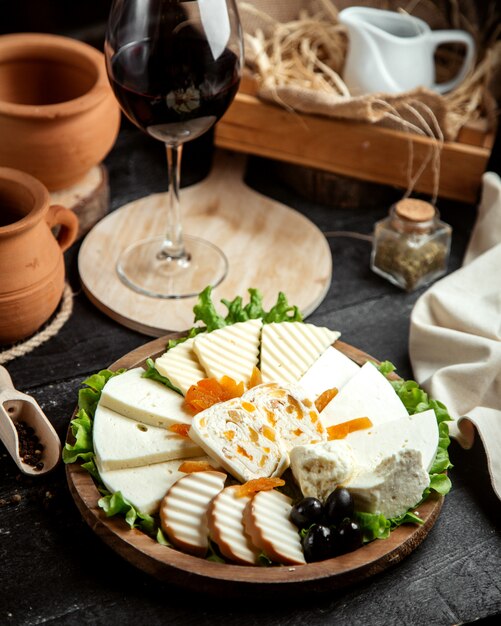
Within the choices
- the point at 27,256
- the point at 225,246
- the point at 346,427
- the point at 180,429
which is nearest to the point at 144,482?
the point at 180,429

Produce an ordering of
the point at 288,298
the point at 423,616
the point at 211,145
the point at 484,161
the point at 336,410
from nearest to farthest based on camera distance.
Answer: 1. the point at 423,616
2. the point at 336,410
3. the point at 288,298
4. the point at 484,161
5. the point at 211,145

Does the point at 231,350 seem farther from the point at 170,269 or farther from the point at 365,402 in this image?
the point at 170,269

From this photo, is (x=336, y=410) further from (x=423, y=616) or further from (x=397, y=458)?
(x=423, y=616)

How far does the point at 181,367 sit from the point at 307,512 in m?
0.36

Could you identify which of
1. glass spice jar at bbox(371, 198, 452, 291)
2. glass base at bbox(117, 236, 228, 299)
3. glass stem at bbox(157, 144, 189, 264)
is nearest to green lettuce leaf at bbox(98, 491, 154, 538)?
glass base at bbox(117, 236, 228, 299)

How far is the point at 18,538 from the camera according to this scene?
4.34ft

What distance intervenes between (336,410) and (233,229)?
735mm

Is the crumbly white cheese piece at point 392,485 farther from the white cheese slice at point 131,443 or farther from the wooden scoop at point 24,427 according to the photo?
the wooden scoop at point 24,427

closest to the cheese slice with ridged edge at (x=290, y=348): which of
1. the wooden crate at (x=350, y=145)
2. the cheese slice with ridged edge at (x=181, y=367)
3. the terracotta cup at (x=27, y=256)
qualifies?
the cheese slice with ridged edge at (x=181, y=367)

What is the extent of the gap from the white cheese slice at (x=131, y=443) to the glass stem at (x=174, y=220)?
570 mm

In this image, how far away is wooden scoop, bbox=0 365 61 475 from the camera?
4.56 ft

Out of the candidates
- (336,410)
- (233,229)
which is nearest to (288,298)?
(233,229)

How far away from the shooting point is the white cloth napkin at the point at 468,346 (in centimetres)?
148

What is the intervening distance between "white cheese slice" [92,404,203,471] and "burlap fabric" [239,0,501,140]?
0.92m
